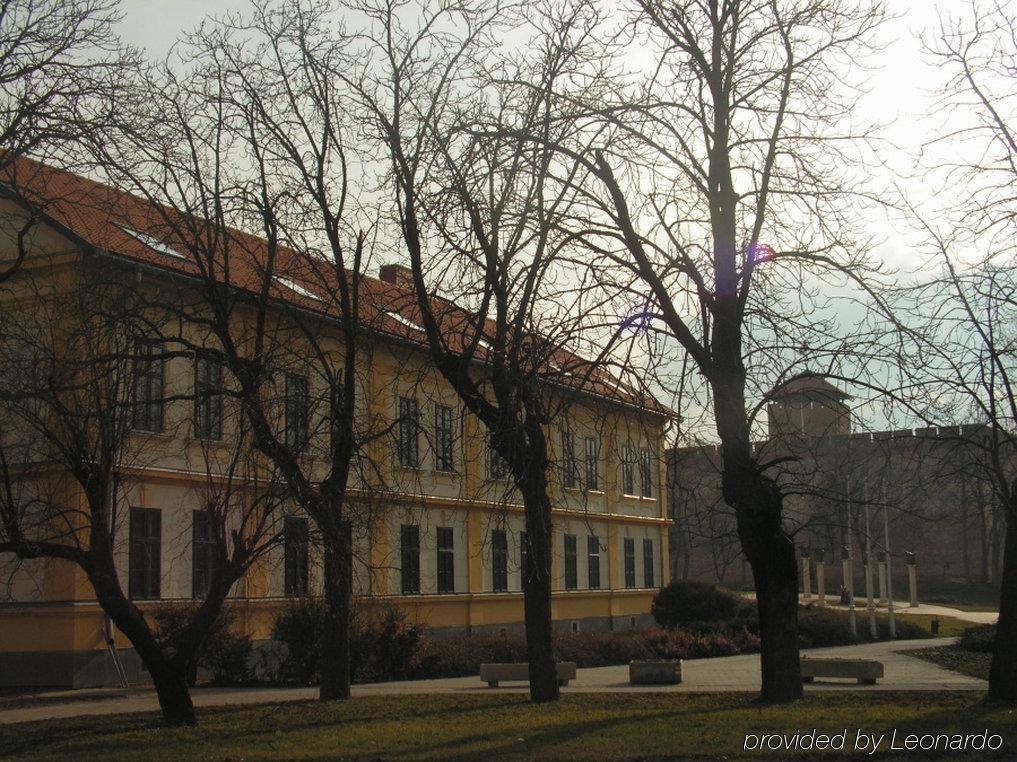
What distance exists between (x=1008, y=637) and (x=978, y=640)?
1781cm

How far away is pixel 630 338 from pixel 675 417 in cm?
121

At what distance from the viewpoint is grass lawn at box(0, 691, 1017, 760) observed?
1239 cm

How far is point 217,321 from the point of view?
1703 centimetres

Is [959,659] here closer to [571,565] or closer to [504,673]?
[504,673]

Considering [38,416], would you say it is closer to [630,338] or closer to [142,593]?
[630,338]

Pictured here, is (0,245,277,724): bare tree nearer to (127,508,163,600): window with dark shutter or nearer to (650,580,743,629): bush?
(127,508,163,600): window with dark shutter

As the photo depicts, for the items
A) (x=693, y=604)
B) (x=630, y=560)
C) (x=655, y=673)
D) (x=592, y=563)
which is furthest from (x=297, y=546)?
(x=630, y=560)

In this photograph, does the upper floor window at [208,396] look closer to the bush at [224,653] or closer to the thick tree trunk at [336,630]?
the thick tree trunk at [336,630]

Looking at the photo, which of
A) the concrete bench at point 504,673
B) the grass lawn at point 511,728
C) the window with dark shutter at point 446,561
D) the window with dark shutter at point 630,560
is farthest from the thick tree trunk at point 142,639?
the window with dark shutter at point 630,560

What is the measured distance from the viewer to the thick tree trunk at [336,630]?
1791 cm

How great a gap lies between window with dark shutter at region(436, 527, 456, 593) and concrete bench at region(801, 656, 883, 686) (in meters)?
18.9

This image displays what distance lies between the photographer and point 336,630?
19.0 m

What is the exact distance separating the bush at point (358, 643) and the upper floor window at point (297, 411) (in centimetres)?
758

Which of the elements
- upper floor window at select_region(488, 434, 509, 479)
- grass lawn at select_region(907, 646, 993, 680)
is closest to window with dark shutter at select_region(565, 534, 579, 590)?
grass lawn at select_region(907, 646, 993, 680)
